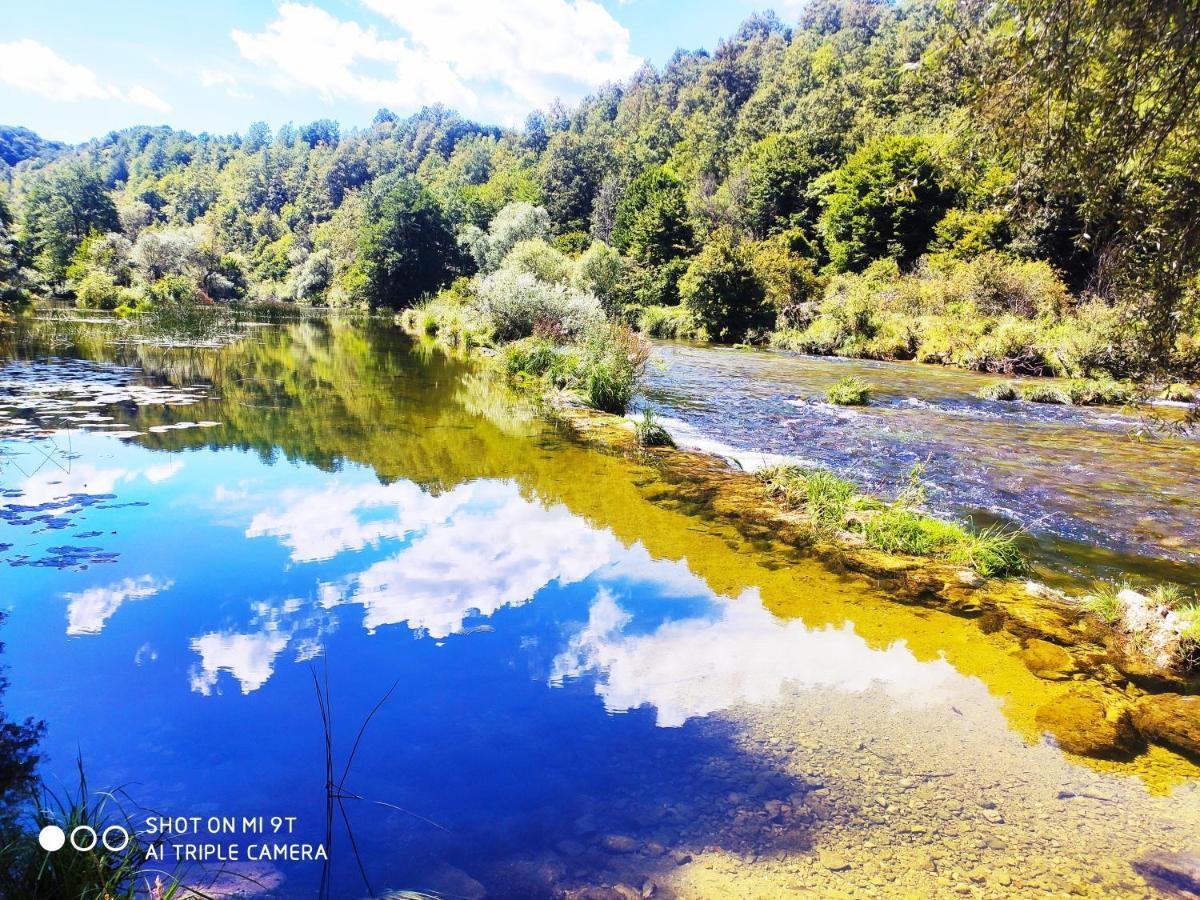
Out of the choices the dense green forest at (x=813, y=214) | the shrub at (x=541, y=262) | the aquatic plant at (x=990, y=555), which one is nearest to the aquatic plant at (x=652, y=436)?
the aquatic plant at (x=990, y=555)

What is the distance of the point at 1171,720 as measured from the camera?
15.3ft

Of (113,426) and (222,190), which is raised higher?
(222,190)

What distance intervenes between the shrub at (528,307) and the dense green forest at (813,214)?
16 centimetres

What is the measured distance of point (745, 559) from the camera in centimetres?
739

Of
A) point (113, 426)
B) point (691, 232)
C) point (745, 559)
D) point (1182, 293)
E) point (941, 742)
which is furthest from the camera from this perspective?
point (691, 232)

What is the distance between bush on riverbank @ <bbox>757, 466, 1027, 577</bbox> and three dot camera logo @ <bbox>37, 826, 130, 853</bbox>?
24.4 ft

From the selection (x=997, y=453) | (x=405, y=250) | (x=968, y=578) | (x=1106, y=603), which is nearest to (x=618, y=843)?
(x=968, y=578)

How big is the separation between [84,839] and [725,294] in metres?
37.6

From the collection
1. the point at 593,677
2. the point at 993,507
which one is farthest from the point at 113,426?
the point at 993,507

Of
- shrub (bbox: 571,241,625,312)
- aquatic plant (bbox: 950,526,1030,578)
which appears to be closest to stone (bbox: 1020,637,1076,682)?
aquatic plant (bbox: 950,526,1030,578)

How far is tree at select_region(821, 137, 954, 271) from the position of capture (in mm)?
46938

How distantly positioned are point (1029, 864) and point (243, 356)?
25191mm

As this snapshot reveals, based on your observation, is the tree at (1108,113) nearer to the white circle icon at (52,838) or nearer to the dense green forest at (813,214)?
the dense green forest at (813,214)

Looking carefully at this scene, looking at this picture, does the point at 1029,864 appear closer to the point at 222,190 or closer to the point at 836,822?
the point at 836,822
